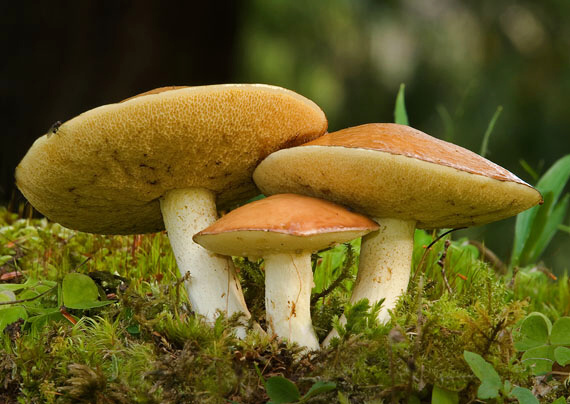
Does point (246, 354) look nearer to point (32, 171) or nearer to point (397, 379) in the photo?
point (397, 379)

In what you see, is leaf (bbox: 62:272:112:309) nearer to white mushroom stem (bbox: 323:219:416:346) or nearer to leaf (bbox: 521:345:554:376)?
white mushroom stem (bbox: 323:219:416:346)

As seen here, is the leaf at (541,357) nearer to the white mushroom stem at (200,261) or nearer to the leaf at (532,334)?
the leaf at (532,334)

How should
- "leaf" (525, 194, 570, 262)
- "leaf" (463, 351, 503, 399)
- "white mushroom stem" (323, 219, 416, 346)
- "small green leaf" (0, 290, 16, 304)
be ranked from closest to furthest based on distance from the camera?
"leaf" (463, 351, 503, 399), "white mushroom stem" (323, 219, 416, 346), "small green leaf" (0, 290, 16, 304), "leaf" (525, 194, 570, 262)

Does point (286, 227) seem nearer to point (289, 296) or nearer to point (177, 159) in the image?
point (289, 296)

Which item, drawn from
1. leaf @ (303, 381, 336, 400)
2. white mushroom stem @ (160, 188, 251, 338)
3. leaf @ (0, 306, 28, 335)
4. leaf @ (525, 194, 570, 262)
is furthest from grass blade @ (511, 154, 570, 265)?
leaf @ (0, 306, 28, 335)

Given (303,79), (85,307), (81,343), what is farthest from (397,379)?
(303,79)

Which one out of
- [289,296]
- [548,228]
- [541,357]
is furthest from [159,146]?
[548,228]
